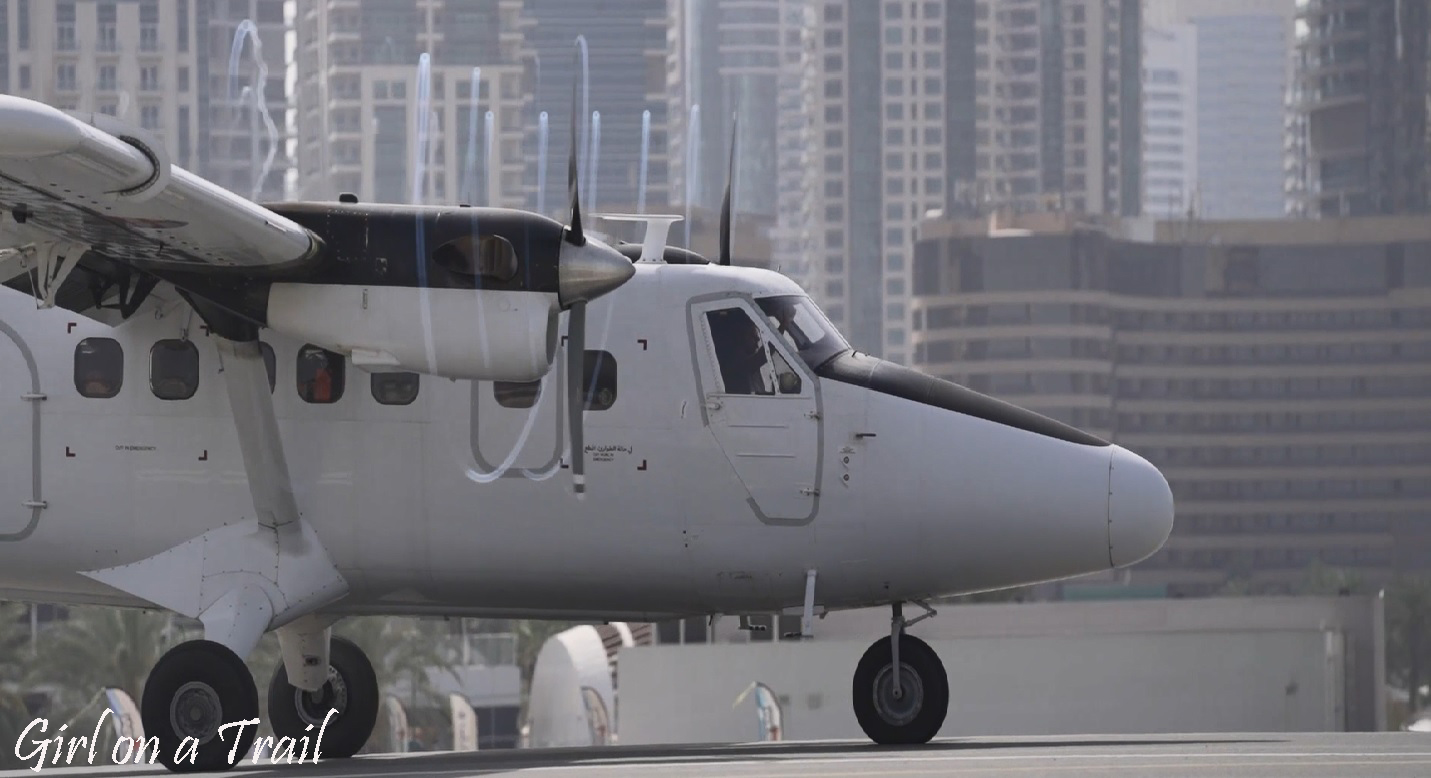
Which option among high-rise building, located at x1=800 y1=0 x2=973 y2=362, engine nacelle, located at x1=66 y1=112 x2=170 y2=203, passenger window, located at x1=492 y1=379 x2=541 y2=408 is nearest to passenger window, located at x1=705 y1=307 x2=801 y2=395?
passenger window, located at x1=492 y1=379 x2=541 y2=408

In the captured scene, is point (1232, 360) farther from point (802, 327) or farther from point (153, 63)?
point (802, 327)

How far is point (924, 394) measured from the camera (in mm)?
15094

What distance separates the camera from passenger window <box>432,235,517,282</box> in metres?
13.5

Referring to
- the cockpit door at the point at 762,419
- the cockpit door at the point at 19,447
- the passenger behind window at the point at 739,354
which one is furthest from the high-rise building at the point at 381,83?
the cockpit door at the point at 19,447

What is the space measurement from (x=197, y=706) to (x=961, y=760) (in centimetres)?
472

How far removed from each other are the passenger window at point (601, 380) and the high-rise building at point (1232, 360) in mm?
138346

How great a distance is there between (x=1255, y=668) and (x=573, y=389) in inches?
1388

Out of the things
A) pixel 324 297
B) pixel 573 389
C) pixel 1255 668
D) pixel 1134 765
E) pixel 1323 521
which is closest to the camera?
pixel 1134 765

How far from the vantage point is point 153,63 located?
37.5 metres

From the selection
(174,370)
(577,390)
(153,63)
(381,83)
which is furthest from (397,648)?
(577,390)

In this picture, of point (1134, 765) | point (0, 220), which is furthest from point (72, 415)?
point (1134, 765)

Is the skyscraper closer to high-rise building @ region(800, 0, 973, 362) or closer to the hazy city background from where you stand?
the hazy city background

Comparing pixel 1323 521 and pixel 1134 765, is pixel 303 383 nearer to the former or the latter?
pixel 1134 765

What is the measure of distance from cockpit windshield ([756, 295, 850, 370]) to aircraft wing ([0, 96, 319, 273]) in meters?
3.22
